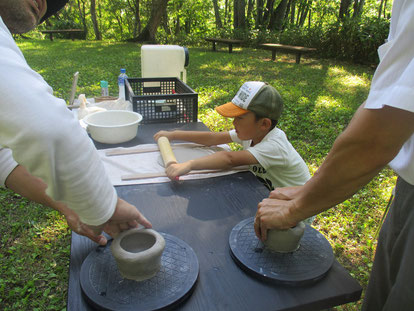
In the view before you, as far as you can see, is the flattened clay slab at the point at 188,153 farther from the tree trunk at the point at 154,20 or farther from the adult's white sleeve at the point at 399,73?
the tree trunk at the point at 154,20

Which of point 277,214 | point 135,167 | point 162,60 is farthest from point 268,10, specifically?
point 277,214

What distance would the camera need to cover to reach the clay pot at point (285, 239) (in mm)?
1068

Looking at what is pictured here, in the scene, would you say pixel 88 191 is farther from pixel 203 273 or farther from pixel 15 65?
pixel 203 273

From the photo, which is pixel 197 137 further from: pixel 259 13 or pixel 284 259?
pixel 259 13

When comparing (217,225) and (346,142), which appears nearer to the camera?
(346,142)

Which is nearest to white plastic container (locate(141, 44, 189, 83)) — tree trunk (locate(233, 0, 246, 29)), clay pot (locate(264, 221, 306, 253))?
clay pot (locate(264, 221, 306, 253))

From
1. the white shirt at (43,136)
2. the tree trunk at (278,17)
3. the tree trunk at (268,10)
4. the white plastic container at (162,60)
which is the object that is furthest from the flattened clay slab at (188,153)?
the tree trunk at (268,10)

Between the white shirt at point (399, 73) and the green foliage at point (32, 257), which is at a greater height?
the white shirt at point (399, 73)

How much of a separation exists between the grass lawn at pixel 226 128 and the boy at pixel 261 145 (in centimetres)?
94

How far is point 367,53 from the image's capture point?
9.34m

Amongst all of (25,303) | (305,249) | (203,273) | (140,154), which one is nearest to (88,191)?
(203,273)

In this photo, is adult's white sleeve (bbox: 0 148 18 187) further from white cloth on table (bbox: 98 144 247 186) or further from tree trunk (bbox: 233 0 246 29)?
tree trunk (bbox: 233 0 246 29)

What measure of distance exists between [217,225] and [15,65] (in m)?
0.93

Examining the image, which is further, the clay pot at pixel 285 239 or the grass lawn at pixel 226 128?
the grass lawn at pixel 226 128
